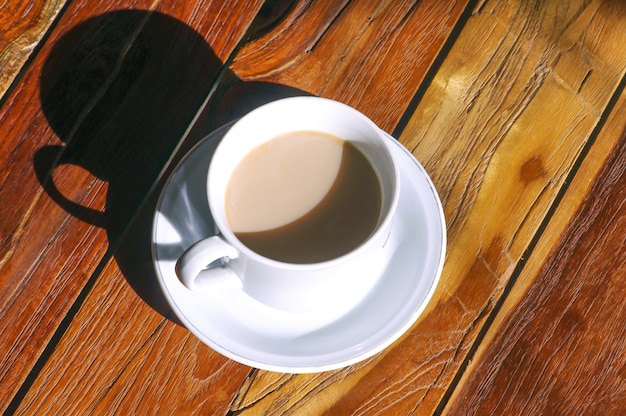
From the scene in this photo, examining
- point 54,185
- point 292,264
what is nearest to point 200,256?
point 292,264

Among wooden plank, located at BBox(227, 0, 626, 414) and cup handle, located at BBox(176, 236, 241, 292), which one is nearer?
cup handle, located at BBox(176, 236, 241, 292)

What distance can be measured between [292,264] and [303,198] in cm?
14

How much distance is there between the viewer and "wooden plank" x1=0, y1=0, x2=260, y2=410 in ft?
2.69

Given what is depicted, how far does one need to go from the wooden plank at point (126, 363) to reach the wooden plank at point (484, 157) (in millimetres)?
57

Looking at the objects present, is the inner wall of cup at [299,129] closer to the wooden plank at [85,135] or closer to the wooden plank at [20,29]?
the wooden plank at [85,135]

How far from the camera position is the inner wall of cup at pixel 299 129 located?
0.67 meters

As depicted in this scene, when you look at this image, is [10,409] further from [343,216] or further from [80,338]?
[343,216]

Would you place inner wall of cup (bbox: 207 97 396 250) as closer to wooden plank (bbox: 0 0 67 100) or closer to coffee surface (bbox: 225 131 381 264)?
coffee surface (bbox: 225 131 381 264)

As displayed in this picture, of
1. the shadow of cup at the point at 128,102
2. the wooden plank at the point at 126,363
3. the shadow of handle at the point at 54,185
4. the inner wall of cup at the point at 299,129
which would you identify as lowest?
the wooden plank at the point at 126,363

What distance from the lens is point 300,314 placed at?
75 centimetres

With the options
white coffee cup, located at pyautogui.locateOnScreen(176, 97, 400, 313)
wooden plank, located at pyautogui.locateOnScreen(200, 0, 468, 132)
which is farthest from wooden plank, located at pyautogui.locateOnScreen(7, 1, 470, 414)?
wooden plank, located at pyautogui.locateOnScreen(200, 0, 468, 132)

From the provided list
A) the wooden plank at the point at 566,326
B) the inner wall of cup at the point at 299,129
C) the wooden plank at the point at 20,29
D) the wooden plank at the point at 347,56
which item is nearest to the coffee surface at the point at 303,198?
the inner wall of cup at the point at 299,129

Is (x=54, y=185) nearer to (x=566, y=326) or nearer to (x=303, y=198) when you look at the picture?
(x=303, y=198)

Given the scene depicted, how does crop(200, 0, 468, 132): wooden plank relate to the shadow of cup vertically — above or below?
above
